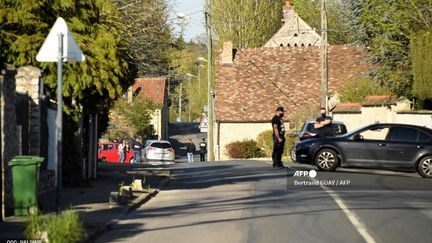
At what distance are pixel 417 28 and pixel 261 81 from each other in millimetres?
A: 27176

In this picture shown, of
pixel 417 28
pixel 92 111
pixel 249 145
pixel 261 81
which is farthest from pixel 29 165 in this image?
pixel 261 81

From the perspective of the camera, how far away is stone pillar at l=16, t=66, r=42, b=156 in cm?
1848

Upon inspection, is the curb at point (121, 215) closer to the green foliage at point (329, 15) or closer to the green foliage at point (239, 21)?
the green foliage at point (239, 21)

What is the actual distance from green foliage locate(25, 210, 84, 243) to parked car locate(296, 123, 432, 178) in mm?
12974

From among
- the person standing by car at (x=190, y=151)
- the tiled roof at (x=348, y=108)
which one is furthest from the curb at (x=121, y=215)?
the person standing by car at (x=190, y=151)

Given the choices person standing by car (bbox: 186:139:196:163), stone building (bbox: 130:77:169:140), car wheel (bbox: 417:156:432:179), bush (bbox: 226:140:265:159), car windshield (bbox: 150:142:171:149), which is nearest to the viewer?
car wheel (bbox: 417:156:432:179)

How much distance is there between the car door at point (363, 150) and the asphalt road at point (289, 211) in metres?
0.41

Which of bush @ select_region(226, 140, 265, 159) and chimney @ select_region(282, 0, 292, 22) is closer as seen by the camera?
bush @ select_region(226, 140, 265, 159)

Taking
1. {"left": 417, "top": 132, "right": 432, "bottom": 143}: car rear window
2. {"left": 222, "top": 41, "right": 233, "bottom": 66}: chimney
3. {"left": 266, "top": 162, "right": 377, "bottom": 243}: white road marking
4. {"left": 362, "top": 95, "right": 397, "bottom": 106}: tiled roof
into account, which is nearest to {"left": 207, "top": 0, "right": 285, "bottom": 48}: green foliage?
{"left": 222, "top": 41, "right": 233, "bottom": 66}: chimney

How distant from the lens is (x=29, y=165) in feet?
45.2

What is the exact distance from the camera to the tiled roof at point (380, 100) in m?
40.0

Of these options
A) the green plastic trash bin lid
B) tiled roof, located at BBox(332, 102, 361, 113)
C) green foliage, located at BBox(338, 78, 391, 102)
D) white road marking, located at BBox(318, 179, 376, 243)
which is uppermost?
green foliage, located at BBox(338, 78, 391, 102)

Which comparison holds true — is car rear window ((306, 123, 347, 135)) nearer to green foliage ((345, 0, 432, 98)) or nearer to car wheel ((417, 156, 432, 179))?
green foliage ((345, 0, 432, 98))

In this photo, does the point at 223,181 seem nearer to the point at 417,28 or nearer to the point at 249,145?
the point at 417,28
